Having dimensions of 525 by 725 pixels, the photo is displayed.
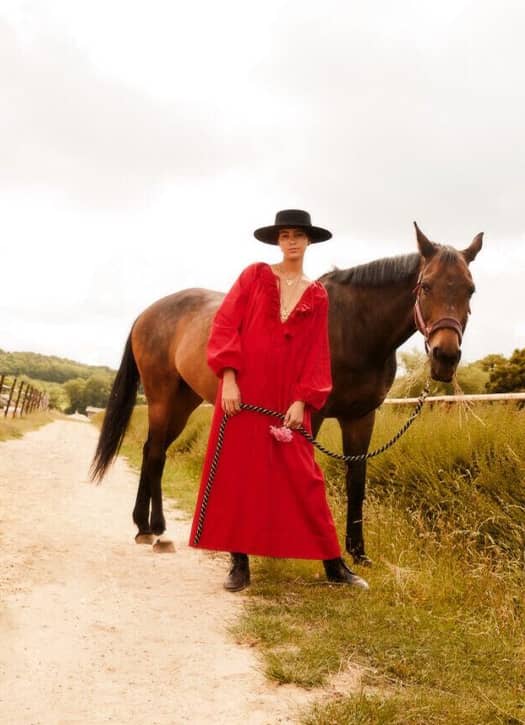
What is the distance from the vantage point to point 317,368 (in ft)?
11.7

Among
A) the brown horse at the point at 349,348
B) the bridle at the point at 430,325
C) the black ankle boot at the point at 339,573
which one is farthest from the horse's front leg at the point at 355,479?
the bridle at the point at 430,325

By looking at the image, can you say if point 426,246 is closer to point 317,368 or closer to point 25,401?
point 317,368

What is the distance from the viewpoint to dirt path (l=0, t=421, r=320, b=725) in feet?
6.73

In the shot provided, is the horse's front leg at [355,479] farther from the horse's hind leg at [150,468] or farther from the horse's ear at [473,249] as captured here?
the horse's hind leg at [150,468]

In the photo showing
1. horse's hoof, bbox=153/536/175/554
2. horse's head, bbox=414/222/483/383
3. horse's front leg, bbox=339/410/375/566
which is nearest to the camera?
horse's head, bbox=414/222/483/383

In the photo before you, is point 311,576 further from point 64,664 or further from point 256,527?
point 64,664

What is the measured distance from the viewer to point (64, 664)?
238cm

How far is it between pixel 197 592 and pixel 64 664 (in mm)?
1219

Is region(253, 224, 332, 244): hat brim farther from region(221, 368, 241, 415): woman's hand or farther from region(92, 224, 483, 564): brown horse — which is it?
region(221, 368, 241, 415): woman's hand

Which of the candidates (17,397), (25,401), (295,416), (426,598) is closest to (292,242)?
(295,416)

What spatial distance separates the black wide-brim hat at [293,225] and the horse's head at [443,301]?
0.58 m

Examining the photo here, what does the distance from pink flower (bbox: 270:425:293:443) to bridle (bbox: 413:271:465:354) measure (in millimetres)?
935

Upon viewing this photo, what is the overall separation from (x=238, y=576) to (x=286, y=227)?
1.99m

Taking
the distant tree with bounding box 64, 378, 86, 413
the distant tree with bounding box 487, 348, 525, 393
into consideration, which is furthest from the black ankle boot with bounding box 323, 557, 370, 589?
the distant tree with bounding box 64, 378, 86, 413
